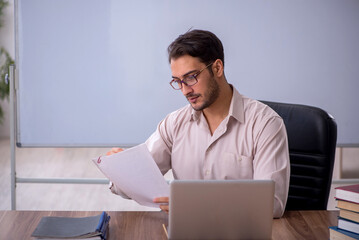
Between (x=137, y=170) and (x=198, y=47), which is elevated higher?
(x=198, y=47)

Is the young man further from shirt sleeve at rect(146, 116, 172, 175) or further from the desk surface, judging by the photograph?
the desk surface

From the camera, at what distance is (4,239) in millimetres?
1507

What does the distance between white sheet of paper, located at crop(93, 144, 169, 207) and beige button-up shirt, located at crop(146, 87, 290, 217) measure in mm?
394

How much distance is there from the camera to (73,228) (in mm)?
1525

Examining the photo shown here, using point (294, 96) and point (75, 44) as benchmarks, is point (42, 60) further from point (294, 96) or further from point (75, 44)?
point (294, 96)

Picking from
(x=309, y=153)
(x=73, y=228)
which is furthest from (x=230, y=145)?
(x=73, y=228)

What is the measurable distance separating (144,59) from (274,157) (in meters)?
1.48

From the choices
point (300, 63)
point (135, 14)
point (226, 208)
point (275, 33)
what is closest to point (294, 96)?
point (300, 63)

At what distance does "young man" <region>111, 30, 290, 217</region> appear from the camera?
189 centimetres

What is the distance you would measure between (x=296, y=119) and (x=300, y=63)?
1108mm

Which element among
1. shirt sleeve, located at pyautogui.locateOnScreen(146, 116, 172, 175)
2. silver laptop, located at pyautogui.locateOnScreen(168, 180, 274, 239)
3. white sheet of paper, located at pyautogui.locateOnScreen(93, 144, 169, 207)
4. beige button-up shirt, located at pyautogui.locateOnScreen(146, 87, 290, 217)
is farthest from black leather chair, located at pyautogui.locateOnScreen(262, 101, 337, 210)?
silver laptop, located at pyautogui.locateOnScreen(168, 180, 274, 239)

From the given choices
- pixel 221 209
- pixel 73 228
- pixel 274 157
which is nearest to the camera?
pixel 221 209

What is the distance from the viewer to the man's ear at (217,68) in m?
2.01

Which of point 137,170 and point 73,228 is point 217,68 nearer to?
point 137,170
